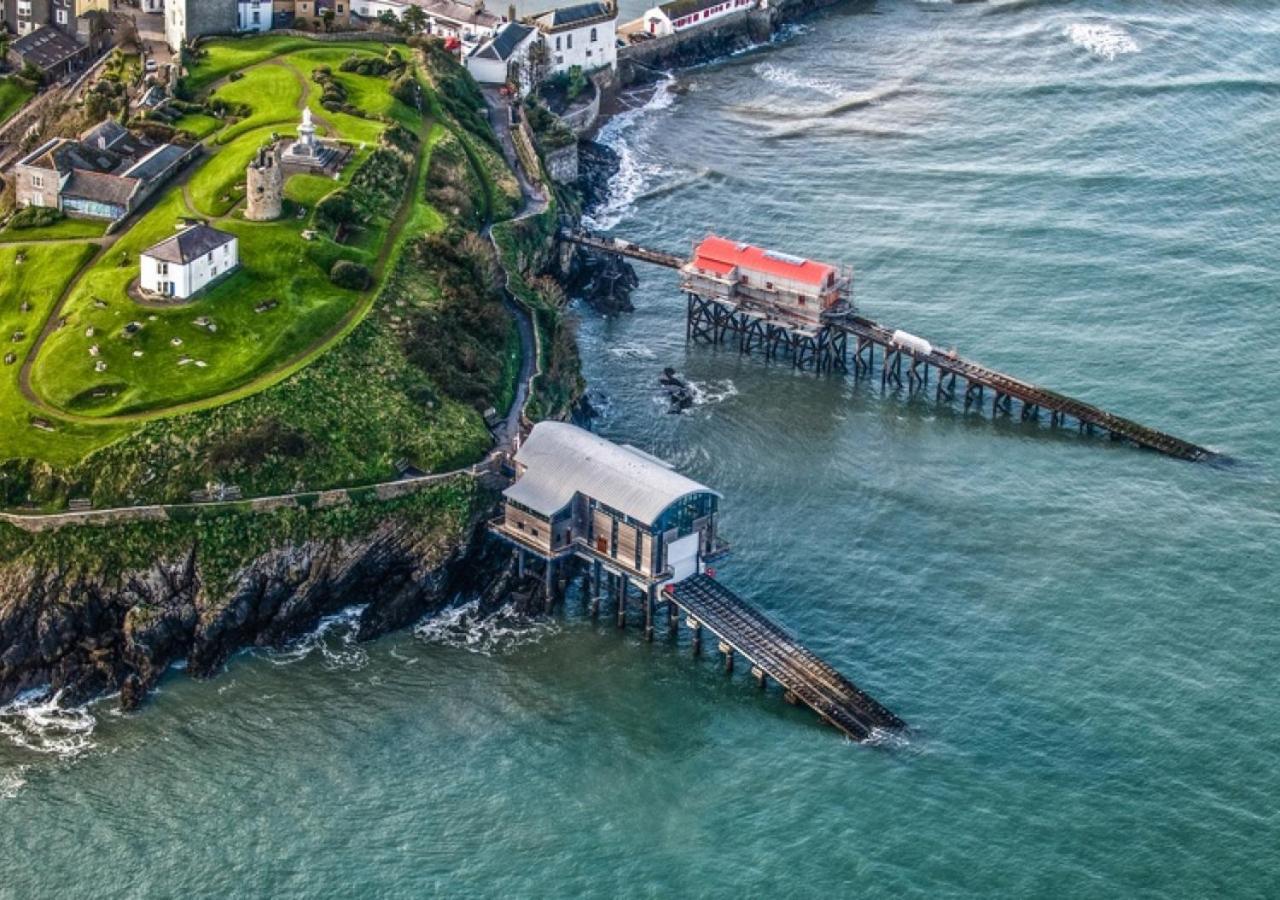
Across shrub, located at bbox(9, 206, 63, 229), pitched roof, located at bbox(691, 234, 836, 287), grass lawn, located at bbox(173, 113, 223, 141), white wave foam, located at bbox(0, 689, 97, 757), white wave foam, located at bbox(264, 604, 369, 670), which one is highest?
grass lawn, located at bbox(173, 113, 223, 141)

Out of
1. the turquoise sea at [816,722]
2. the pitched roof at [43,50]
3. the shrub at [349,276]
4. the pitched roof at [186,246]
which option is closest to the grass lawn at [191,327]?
the shrub at [349,276]

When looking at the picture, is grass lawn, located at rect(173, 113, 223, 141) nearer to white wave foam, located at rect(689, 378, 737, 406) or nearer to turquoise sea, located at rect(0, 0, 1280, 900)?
turquoise sea, located at rect(0, 0, 1280, 900)

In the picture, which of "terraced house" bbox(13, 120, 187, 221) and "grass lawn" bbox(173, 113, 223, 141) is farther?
"grass lawn" bbox(173, 113, 223, 141)

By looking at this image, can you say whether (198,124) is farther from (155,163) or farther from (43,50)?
(43,50)

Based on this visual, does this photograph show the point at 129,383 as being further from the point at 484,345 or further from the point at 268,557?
the point at 484,345

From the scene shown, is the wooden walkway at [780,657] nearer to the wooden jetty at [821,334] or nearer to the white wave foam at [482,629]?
the white wave foam at [482,629]

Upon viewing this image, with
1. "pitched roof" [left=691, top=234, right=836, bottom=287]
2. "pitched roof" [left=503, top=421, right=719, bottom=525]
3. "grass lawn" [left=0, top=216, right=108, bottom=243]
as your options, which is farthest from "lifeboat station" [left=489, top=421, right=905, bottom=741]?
"grass lawn" [left=0, top=216, right=108, bottom=243]
